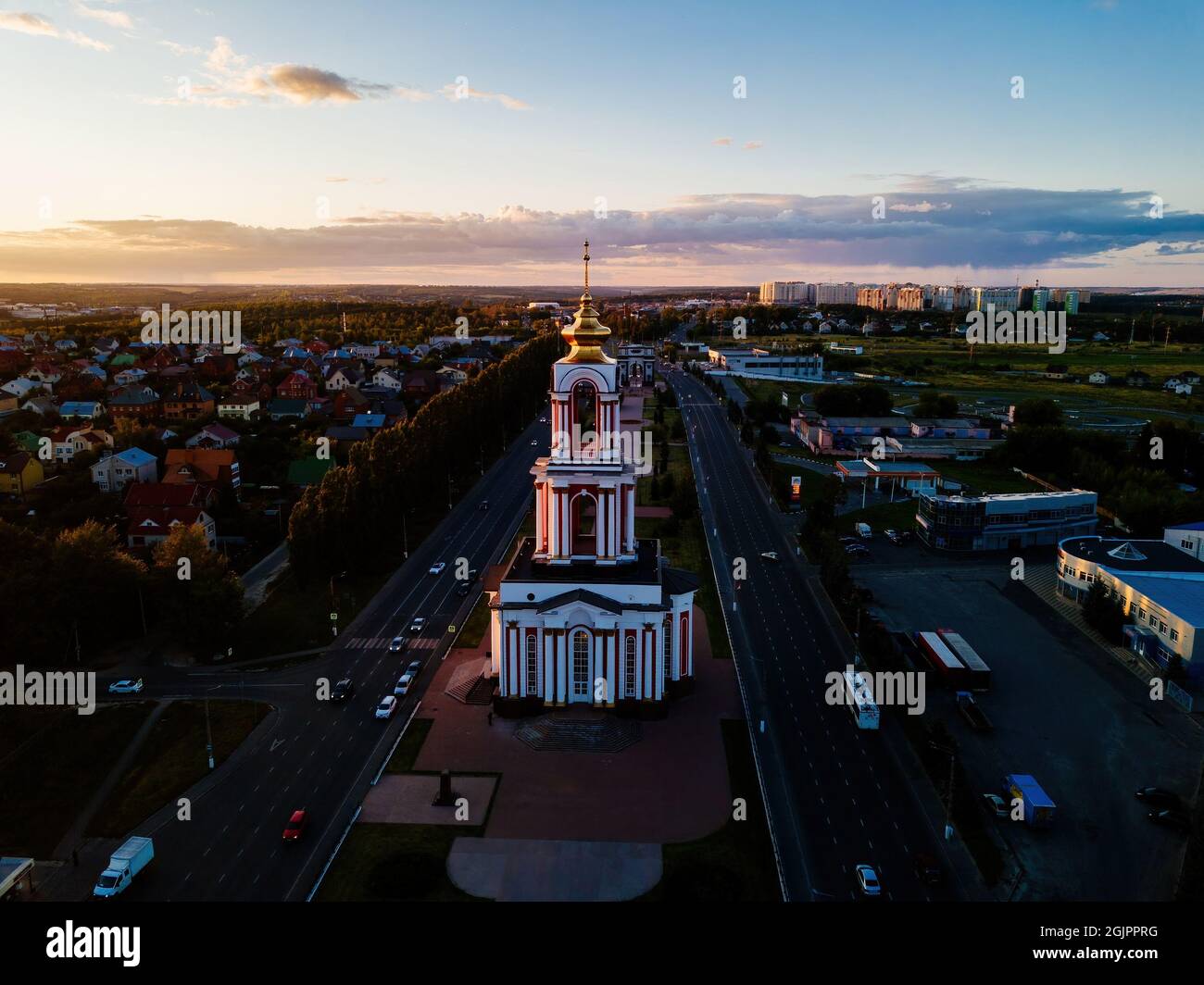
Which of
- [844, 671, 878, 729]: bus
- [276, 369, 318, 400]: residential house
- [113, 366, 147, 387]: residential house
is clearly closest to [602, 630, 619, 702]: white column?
[844, 671, 878, 729]: bus

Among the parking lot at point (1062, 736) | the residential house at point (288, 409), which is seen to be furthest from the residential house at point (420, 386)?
the parking lot at point (1062, 736)

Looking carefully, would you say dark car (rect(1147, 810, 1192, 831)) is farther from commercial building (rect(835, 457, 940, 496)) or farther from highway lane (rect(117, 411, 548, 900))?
commercial building (rect(835, 457, 940, 496))

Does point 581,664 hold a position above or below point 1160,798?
above

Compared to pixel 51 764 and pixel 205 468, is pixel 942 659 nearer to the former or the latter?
pixel 51 764

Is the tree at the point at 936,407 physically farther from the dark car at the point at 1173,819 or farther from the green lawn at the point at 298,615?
the dark car at the point at 1173,819

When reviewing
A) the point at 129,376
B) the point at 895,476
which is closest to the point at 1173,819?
the point at 895,476
